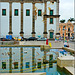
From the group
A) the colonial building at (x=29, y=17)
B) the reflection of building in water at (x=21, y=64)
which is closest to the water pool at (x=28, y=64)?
the reflection of building in water at (x=21, y=64)

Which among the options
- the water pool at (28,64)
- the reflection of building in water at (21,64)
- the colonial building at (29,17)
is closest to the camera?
the water pool at (28,64)

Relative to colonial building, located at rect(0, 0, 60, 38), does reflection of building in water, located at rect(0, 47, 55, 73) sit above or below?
below

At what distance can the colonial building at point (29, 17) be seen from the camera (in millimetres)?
32375

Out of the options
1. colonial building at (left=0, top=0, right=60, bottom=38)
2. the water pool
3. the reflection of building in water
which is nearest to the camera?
the water pool

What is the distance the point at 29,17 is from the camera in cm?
3262

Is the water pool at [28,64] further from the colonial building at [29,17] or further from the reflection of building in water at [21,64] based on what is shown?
the colonial building at [29,17]

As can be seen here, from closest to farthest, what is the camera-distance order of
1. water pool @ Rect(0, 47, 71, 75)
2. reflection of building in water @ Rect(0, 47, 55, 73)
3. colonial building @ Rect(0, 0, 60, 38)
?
water pool @ Rect(0, 47, 71, 75) → reflection of building in water @ Rect(0, 47, 55, 73) → colonial building @ Rect(0, 0, 60, 38)

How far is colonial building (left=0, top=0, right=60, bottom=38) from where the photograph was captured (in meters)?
32.4

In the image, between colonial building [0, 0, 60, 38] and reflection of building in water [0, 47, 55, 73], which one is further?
colonial building [0, 0, 60, 38]

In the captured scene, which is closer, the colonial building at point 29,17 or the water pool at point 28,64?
the water pool at point 28,64

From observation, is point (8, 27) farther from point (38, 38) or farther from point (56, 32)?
point (56, 32)

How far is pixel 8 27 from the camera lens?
32.3m

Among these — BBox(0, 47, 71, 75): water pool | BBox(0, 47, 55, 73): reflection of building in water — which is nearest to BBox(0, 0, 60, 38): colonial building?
BBox(0, 47, 71, 75): water pool

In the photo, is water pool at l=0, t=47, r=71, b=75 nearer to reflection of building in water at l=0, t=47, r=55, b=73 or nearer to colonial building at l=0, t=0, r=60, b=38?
reflection of building in water at l=0, t=47, r=55, b=73
